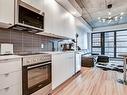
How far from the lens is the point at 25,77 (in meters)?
1.90

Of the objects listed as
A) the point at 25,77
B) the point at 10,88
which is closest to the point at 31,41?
the point at 25,77

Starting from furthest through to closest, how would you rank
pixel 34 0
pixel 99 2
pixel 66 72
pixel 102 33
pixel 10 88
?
pixel 102 33 → pixel 99 2 → pixel 66 72 → pixel 34 0 → pixel 10 88

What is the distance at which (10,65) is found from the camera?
165cm

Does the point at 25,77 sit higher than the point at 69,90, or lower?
higher

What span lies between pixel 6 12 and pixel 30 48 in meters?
1.18

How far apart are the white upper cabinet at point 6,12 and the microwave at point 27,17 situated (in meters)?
0.06

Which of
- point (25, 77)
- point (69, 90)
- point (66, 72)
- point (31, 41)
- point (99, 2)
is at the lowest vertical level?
point (69, 90)

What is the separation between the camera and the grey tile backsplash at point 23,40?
221 cm

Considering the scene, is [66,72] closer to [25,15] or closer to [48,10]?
[48,10]

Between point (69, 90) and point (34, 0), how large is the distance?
2.31 metres

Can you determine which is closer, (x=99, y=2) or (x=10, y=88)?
(x=10, y=88)

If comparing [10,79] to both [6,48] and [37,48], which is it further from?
[37,48]

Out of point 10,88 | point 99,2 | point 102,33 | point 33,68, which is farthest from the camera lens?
point 102,33

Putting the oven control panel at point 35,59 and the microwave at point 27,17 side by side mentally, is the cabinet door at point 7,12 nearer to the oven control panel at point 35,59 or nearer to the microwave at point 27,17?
the microwave at point 27,17
